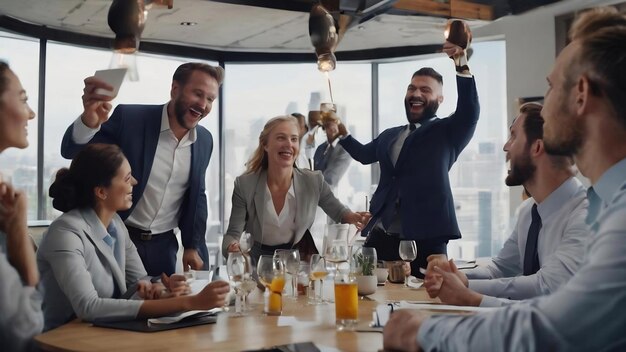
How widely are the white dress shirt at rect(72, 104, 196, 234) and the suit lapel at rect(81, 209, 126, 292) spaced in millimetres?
880

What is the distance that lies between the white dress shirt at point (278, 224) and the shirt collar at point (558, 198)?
140 centimetres

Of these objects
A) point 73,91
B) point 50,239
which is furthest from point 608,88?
point 73,91

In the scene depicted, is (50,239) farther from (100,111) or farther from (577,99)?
(577,99)

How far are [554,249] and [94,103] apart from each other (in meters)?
1.78

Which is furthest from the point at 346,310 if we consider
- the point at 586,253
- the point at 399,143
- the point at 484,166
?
the point at 484,166

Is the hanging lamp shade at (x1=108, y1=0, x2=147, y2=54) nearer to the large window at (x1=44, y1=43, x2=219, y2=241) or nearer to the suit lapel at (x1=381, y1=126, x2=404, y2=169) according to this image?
the suit lapel at (x1=381, y1=126, x2=404, y2=169)

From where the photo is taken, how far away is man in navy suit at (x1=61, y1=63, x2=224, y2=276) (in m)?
3.14

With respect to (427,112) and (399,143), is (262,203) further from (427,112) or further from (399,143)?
(427,112)

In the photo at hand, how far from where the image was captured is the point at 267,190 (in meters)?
3.37

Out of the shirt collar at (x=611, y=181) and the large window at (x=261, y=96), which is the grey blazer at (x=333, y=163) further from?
the shirt collar at (x=611, y=181)

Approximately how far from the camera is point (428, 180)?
3605 mm

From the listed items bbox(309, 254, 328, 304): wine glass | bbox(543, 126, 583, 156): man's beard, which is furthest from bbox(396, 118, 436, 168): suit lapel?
bbox(543, 126, 583, 156): man's beard

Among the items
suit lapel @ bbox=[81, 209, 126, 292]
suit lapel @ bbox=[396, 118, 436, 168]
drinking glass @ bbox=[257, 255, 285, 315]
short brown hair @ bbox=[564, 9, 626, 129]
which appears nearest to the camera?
short brown hair @ bbox=[564, 9, 626, 129]

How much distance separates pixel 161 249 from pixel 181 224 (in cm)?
18
